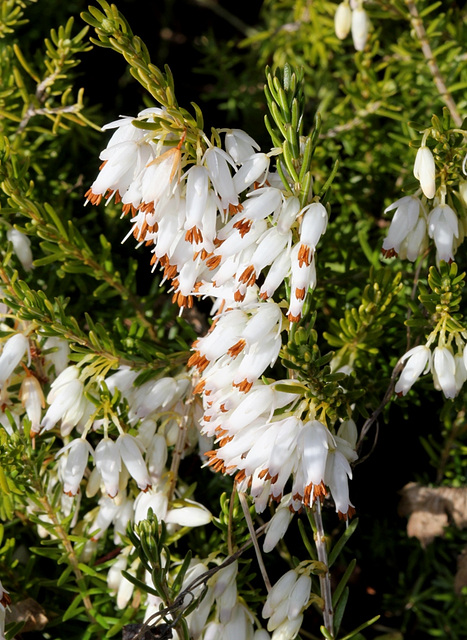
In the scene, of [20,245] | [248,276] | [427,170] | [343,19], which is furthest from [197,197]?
[343,19]

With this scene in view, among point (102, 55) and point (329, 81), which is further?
point (102, 55)

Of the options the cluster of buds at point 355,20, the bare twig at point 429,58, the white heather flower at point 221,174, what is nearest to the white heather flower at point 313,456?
the white heather flower at point 221,174

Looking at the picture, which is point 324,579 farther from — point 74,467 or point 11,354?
point 11,354

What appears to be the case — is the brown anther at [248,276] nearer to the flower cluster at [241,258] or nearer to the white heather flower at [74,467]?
the flower cluster at [241,258]

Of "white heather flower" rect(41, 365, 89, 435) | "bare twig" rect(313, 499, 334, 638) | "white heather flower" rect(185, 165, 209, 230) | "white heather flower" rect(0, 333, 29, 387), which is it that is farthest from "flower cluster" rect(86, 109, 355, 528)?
"white heather flower" rect(0, 333, 29, 387)

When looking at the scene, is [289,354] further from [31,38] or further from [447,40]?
[31,38]

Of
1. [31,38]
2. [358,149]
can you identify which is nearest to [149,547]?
[358,149]

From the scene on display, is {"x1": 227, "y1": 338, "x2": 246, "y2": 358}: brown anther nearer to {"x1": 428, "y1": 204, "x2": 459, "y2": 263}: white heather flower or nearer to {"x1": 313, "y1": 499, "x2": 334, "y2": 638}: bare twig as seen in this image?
{"x1": 313, "y1": 499, "x2": 334, "y2": 638}: bare twig
